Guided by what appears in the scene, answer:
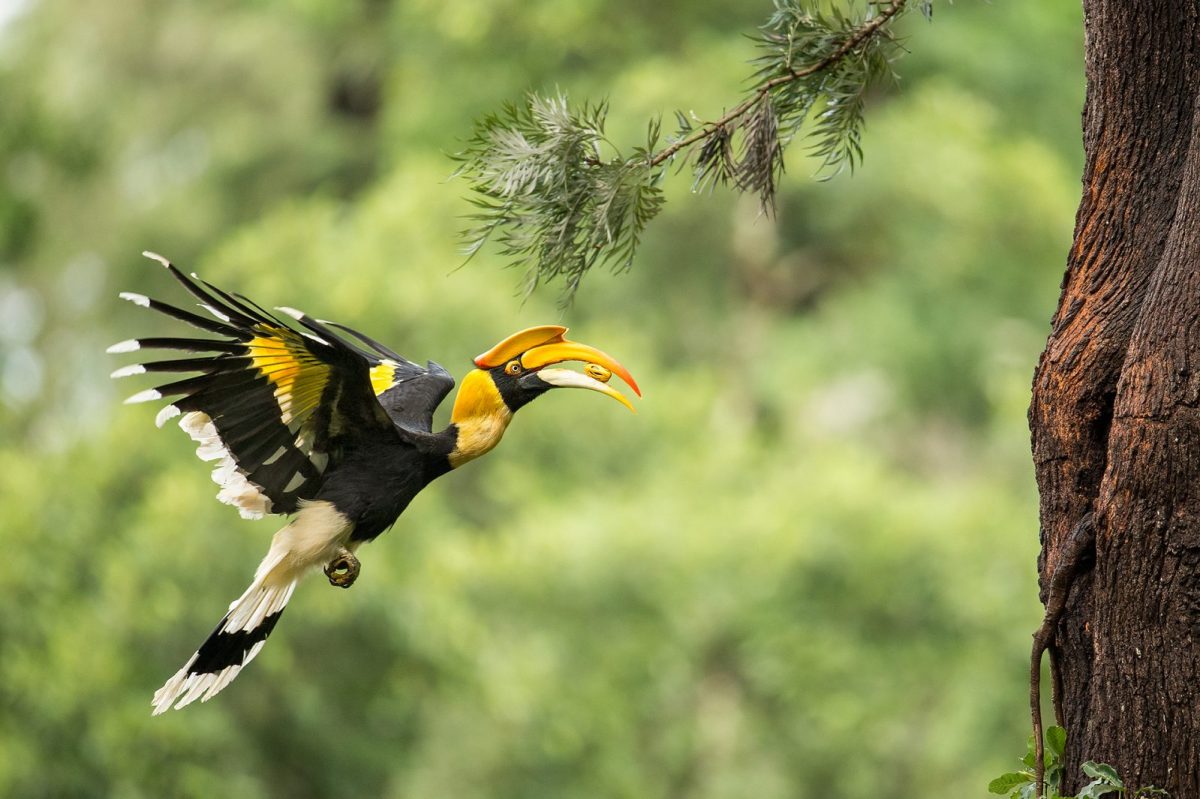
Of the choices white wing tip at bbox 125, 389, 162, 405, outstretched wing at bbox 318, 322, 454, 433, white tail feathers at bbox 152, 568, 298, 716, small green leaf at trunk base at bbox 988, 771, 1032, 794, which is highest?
outstretched wing at bbox 318, 322, 454, 433

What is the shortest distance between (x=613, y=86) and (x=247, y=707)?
7920 mm

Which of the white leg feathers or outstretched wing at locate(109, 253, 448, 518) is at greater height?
outstretched wing at locate(109, 253, 448, 518)

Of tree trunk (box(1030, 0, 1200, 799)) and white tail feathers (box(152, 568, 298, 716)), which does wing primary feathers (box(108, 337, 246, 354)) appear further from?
tree trunk (box(1030, 0, 1200, 799))

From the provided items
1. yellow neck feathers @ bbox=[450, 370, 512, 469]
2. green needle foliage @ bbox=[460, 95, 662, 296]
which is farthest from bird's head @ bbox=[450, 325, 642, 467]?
green needle foliage @ bbox=[460, 95, 662, 296]

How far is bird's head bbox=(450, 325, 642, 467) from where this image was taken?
252 cm

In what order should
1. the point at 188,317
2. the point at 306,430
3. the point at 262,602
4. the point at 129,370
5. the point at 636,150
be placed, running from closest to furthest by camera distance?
the point at 188,317 < the point at 129,370 < the point at 306,430 < the point at 636,150 < the point at 262,602

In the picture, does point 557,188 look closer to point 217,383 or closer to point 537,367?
point 537,367

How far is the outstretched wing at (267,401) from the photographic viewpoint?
2.30 metres

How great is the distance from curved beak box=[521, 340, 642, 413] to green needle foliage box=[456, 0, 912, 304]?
0.31 ft

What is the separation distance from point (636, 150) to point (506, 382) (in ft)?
1.38

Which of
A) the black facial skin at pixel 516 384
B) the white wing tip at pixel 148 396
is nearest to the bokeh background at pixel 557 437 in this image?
the black facial skin at pixel 516 384

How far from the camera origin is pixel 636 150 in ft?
8.63

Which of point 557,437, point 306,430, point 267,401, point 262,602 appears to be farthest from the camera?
point 557,437

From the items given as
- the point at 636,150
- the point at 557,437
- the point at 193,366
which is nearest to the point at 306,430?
the point at 193,366
